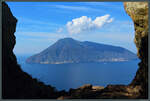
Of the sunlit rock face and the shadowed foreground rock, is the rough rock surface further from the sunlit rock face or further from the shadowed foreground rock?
the sunlit rock face

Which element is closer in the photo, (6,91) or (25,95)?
(6,91)

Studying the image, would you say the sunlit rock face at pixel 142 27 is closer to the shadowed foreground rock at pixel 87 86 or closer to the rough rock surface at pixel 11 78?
the shadowed foreground rock at pixel 87 86

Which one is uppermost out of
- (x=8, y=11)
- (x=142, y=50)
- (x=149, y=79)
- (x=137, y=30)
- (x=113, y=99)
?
(x=8, y=11)

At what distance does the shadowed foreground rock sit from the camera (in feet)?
43.9

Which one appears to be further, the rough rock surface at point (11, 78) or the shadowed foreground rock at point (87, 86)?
the rough rock surface at point (11, 78)

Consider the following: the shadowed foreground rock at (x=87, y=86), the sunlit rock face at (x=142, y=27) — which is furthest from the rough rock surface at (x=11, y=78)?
the sunlit rock face at (x=142, y=27)

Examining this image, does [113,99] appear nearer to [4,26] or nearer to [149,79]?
[149,79]

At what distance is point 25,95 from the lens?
1465 centimetres

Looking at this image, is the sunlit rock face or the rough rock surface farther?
the rough rock surface

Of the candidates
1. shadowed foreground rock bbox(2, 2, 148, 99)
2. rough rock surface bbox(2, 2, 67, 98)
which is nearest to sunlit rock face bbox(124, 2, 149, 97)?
shadowed foreground rock bbox(2, 2, 148, 99)

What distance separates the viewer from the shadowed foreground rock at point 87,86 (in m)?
13.4

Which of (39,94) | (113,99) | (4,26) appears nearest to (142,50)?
(113,99)

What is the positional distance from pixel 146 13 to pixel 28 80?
1048 cm

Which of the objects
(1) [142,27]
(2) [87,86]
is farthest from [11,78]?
(1) [142,27]
